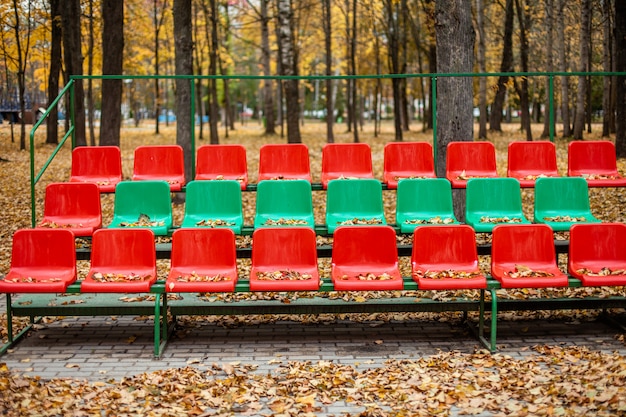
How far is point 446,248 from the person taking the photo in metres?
7.75

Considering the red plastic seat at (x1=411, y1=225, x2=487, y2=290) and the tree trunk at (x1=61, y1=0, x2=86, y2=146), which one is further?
the tree trunk at (x1=61, y1=0, x2=86, y2=146)

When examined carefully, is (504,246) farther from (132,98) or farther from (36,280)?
(132,98)

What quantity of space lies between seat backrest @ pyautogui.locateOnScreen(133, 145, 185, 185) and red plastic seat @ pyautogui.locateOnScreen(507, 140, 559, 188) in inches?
173

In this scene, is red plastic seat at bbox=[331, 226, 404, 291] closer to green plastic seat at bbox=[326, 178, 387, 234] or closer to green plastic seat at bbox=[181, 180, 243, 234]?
green plastic seat at bbox=[326, 178, 387, 234]

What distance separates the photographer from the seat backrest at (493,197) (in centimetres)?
917

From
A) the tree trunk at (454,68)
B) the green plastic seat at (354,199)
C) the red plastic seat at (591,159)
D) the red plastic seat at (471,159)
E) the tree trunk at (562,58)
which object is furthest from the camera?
the tree trunk at (562,58)

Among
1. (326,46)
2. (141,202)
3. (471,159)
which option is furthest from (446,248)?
(326,46)

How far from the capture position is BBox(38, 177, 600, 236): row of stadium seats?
357 inches

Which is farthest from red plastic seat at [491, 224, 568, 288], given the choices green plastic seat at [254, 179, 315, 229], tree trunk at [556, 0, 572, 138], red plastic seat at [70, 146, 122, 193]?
tree trunk at [556, 0, 572, 138]

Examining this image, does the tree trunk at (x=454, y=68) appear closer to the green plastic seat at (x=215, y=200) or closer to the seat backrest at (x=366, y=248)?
the green plastic seat at (x=215, y=200)

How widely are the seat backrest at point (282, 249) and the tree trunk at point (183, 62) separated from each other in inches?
290

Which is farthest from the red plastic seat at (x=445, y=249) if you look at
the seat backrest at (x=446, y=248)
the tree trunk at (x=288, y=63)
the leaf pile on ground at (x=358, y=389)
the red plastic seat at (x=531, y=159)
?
the tree trunk at (x=288, y=63)

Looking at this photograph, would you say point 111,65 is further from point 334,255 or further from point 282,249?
point 334,255

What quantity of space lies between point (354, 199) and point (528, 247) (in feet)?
7.39
